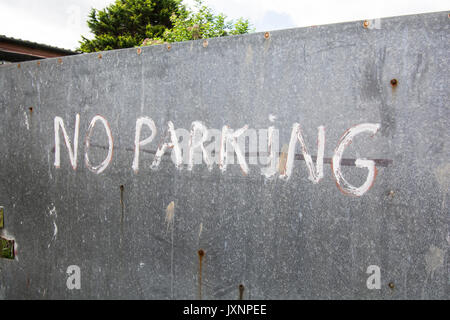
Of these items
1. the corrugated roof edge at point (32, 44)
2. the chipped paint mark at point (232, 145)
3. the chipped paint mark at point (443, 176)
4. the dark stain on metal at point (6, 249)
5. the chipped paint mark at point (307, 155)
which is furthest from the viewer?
the corrugated roof edge at point (32, 44)

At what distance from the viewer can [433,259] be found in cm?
117

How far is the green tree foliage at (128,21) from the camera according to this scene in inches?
648

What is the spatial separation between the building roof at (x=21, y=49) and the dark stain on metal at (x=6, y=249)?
18.1ft

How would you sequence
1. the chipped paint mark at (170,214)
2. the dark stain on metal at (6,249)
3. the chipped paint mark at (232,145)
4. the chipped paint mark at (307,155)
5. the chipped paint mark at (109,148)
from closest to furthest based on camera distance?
the chipped paint mark at (307,155) < the chipped paint mark at (232,145) < the chipped paint mark at (170,214) < the chipped paint mark at (109,148) < the dark stain on metal at (6,249)

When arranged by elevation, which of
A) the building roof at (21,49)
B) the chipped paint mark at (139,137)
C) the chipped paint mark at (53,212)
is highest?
→ the building roof at (21,49)

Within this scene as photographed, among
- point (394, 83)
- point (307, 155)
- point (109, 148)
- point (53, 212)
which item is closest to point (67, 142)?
point (109, 148)

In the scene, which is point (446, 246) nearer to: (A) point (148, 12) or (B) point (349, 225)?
(B) point (349, 225)

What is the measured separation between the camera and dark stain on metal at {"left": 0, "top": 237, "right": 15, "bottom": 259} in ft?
6.15

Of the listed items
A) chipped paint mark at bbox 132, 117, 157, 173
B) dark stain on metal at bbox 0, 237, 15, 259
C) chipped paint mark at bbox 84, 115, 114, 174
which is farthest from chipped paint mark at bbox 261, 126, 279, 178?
dark stain on metal at bbox 0, 237, 15, 259

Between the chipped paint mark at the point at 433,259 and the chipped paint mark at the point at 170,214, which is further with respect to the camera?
the chipped paint mark at the point at 170,214

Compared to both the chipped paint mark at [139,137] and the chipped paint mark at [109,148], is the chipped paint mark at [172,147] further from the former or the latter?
the chipped paint mark at [109,148]

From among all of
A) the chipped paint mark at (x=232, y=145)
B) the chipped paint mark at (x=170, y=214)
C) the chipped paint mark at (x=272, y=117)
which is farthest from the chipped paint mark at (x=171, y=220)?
the chipped paint mark at (x=272, y=117)

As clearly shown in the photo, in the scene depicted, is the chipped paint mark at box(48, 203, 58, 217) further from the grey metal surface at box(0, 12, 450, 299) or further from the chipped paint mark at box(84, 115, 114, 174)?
the chipped paint mark at box(84, 115, 114, 174)

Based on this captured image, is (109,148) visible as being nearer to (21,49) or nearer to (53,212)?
(53,212)
